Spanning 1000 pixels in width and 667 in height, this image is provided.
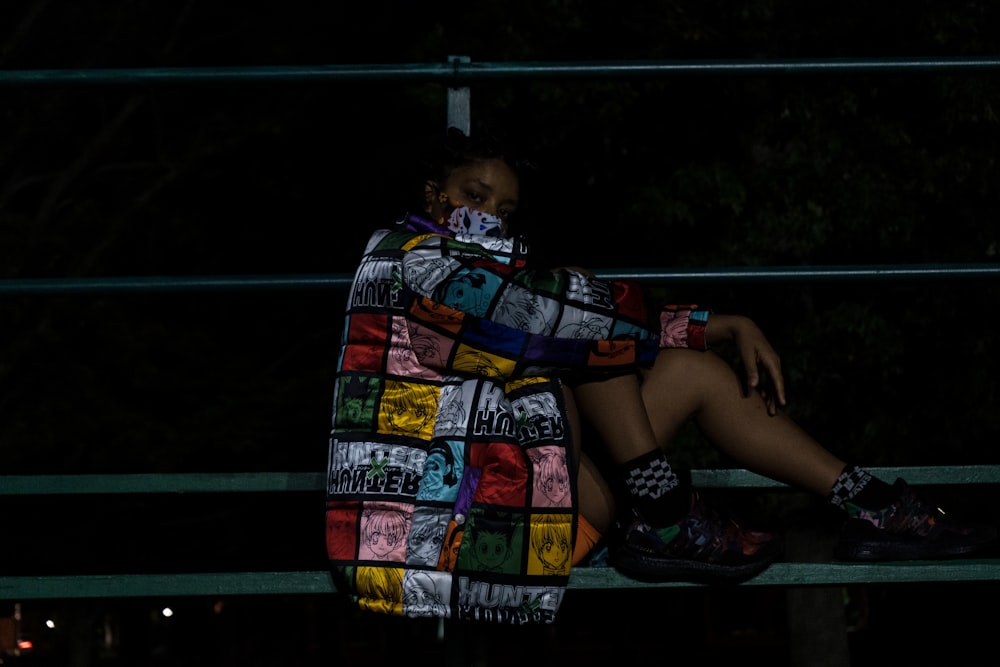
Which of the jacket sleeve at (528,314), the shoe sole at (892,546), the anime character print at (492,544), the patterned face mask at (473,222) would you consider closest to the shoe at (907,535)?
the shoe sole at (892,546)

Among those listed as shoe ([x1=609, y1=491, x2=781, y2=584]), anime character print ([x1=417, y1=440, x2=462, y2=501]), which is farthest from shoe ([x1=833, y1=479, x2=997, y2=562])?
anime character print ([x1=417, y1=440, x2=462, y2=501])

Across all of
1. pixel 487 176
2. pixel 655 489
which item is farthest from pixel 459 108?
pixel 655 489

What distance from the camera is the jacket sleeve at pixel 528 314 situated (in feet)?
7.23

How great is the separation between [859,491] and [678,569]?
0.41m

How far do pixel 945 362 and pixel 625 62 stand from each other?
7854mm

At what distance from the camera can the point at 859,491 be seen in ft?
7.95

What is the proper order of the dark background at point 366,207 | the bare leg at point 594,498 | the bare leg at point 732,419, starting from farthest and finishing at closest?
the dark background at point 366,207, the bare leg at point 732,419, the bare leg at point 594,498

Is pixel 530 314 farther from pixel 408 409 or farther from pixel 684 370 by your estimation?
pixel 684 370

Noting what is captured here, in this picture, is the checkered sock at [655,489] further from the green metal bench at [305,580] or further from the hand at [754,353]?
the hand at [754,353]

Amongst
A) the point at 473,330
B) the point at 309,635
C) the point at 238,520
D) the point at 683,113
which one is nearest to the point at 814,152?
the point at 683,113

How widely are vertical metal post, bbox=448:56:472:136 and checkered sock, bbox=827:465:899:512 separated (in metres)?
0.99

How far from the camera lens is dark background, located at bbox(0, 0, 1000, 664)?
9.43 meters

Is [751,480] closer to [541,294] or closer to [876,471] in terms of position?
[876,471]

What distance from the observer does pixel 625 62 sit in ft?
8.70
